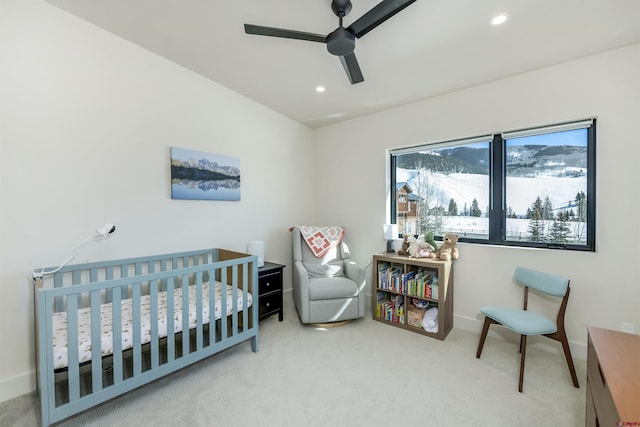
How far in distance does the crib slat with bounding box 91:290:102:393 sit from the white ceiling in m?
1.90

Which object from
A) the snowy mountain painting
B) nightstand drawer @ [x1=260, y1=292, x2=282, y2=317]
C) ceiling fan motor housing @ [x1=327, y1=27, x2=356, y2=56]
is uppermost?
ceiling fan motor housing @ [x1=327, y1=27, x2=356, y2=56]

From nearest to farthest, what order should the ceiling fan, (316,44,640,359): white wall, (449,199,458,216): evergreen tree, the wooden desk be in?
the wooden desk < the ceiling fan < (316,44,640,359): white wall < (449,199,458,216): evergreen tree

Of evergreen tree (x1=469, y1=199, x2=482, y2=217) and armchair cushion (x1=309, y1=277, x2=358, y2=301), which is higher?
evergreen tree (x1=469, y1=199, x2=482, y2=217)

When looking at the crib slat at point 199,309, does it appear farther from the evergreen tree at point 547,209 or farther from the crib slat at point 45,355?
the evergreen tree at point 547,209

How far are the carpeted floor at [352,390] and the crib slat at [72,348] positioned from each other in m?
0.28

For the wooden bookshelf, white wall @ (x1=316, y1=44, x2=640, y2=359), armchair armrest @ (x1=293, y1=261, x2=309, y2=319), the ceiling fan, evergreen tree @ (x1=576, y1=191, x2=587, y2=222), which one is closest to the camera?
the ceiling fan

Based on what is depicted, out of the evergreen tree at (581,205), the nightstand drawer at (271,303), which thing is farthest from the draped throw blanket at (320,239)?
the evergreen tree at (581,205)

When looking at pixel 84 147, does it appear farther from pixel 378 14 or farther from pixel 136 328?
pixel 378 14

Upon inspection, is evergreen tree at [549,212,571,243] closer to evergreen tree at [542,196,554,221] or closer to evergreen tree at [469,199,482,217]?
evergreen tree at [542,196,554,221]

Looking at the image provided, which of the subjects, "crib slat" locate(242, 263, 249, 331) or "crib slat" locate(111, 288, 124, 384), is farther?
"crib slat" locate(242, 263, 249, 331)

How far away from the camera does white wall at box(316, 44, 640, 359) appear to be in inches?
82.0

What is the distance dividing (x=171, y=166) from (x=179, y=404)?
1.88m

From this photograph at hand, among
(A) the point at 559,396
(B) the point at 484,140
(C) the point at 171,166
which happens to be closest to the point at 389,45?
(B) the point at 484,140

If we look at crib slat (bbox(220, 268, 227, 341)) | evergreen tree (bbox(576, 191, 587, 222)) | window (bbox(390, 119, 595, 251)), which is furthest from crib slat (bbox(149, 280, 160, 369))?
evergreen tree (bbox(576, 191, 587, 222))
